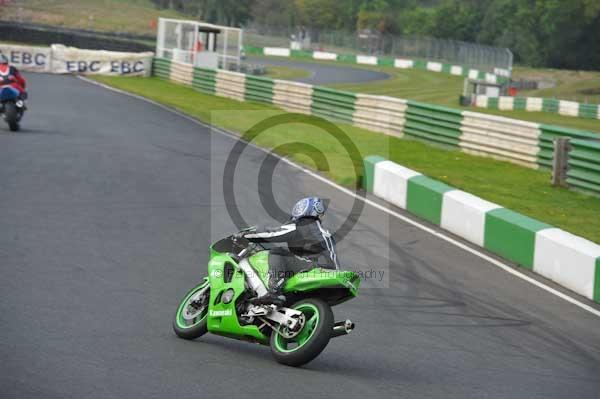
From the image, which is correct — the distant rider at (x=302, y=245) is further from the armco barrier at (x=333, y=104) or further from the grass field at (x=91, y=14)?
the grass field at (x=91, y=14)

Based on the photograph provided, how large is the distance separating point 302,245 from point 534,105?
3561 centimetres

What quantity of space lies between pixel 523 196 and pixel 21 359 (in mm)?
11392

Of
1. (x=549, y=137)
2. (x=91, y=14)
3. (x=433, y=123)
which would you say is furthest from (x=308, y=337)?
(x=91, y=14)

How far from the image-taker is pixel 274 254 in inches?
294

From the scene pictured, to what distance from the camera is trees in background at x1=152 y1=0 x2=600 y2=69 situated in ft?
252

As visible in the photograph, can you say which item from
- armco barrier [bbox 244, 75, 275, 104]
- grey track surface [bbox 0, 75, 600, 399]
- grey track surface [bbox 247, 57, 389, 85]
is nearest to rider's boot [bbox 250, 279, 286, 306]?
grey track surface [bbox 0, 75, 600, 399]

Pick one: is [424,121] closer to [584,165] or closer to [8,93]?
[584,165]

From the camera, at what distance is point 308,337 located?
696 cm

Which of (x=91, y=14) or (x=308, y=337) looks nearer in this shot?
(x=308, y=337)

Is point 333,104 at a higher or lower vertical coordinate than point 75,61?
lower

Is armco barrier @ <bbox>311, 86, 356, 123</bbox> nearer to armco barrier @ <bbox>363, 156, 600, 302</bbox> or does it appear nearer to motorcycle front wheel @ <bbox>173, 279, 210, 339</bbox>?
armco barrier @ <bbox>363, 156, 600, 302</bbox>

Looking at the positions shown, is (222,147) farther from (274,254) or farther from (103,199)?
(274,254)

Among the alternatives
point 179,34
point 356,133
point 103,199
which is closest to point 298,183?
point 103,199

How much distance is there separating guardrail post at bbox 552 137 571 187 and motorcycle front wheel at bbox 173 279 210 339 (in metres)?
11.3
